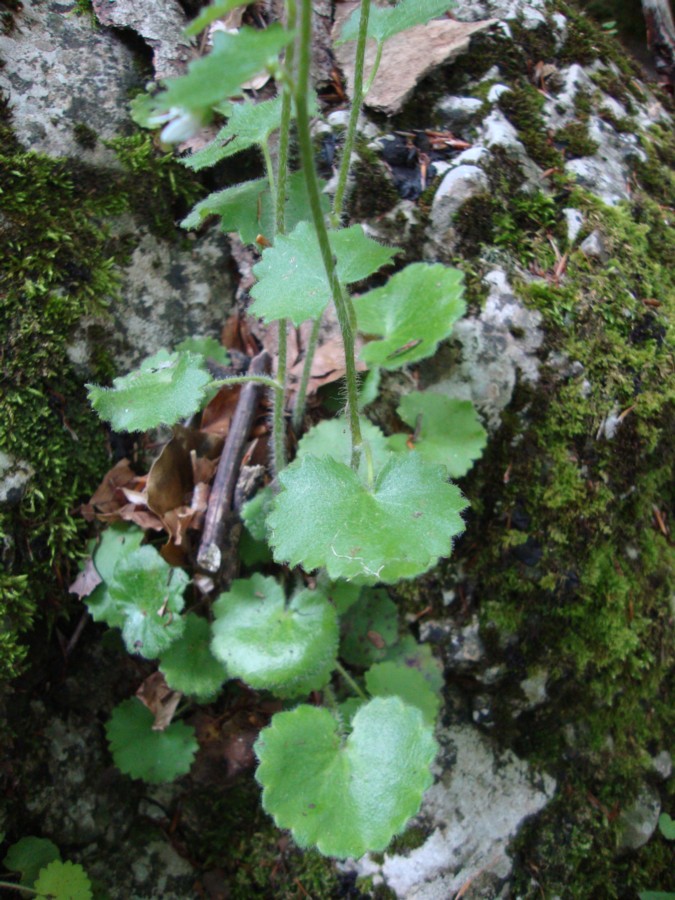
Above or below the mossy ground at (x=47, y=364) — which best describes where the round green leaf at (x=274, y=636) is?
below

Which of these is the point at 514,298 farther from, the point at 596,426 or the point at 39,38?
the point at 39,38

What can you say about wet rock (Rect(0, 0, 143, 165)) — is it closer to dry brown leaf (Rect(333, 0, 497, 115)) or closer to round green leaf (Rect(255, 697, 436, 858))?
dry brown leaf (Rect(333, 0, 497, 115))

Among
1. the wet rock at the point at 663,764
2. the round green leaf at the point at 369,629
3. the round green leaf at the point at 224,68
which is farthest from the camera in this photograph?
the wet rock at the point at 663,764

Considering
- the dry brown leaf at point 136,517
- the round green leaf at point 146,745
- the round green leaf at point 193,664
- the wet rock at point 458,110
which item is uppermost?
the wet rock at point 458,110

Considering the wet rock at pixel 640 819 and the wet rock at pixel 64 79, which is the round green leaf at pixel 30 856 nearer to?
the wet rock at pixel 640 819

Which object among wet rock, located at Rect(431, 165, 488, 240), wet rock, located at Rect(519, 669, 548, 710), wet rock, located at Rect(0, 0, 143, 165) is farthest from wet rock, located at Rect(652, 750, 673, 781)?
wet rock, located at Rect(0, 0, 143, 165)

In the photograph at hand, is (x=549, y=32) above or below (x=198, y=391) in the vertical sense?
above

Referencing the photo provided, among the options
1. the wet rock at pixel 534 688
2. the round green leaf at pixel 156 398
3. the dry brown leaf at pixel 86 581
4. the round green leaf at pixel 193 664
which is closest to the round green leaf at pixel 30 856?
the round green leaf at pixel 193 664

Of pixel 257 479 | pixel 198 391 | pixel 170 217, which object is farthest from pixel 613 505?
pixel 170 217
